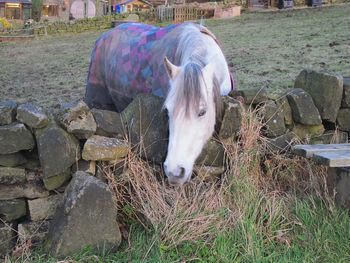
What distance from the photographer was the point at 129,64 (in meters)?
5.27

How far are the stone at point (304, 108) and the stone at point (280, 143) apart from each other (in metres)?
0.19

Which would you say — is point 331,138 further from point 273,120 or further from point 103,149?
point 103,149

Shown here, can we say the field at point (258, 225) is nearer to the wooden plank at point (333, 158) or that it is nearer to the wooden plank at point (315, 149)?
the wooden plank at point (315, 149)

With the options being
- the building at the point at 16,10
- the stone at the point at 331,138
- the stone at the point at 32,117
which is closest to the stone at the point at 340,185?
the stone at the point at 331,138

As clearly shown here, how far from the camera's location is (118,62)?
217 inches

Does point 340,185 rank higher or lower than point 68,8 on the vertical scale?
lower

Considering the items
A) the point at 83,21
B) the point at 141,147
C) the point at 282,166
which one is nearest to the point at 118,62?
the point at 141,147

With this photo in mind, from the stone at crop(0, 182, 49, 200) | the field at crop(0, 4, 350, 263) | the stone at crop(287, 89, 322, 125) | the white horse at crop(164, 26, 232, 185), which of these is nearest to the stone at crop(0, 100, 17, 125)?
the stone at crop(0, 182, 49, 200)

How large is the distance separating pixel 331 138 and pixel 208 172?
1.22 metres

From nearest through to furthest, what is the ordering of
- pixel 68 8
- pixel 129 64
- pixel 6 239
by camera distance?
pixel 6 239, pixel 129 64, pixel 68 8

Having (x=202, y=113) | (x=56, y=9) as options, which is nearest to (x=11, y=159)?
(x=202, y=113)

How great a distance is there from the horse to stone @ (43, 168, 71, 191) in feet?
2.61

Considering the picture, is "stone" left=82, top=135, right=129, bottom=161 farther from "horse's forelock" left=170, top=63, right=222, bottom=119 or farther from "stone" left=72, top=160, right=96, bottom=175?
"horse's forelock" left=170, top=63, right=222, bottom=119

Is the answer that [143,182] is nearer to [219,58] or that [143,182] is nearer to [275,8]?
[219,58]
